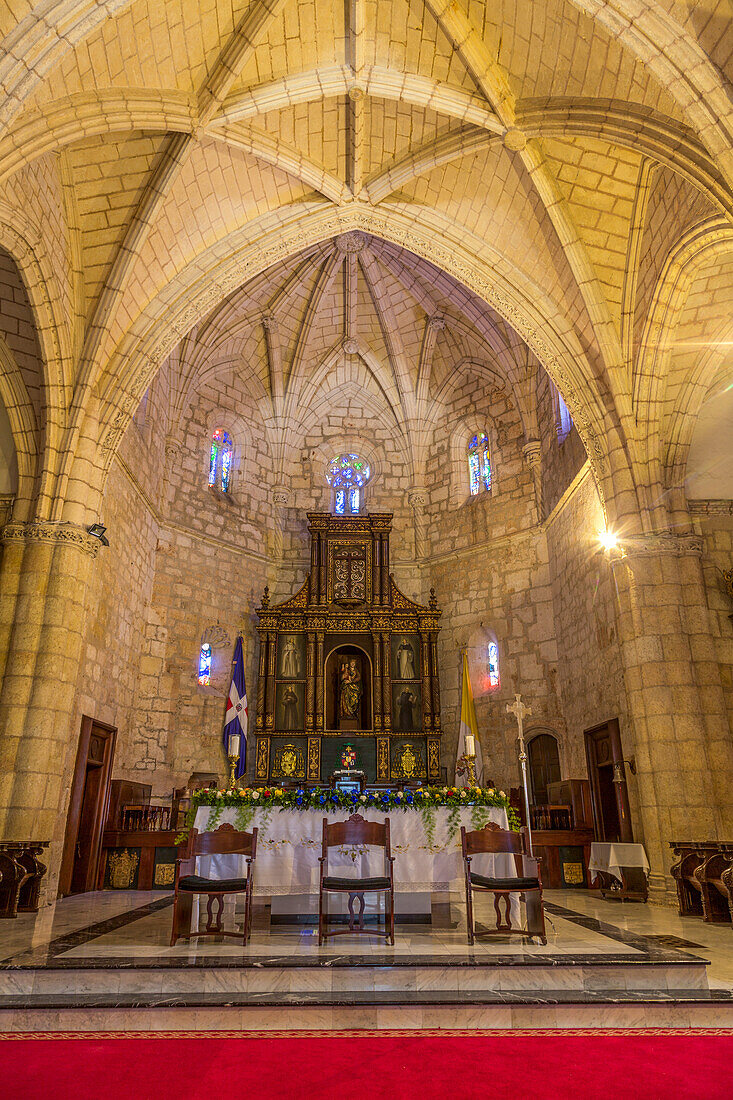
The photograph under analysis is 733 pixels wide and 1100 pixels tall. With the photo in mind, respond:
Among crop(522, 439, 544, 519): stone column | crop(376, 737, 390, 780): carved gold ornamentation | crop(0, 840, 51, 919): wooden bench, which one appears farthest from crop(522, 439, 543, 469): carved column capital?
crop(0, 840, 51, 919): wooden bench

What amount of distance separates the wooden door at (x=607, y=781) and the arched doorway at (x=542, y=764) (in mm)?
1739

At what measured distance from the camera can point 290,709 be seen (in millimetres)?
16203

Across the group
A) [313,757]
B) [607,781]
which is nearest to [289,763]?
[313,757]

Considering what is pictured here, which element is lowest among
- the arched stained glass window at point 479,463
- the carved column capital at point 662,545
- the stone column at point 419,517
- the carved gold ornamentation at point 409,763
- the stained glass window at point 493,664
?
the carved gold ornamentation at point 409,763

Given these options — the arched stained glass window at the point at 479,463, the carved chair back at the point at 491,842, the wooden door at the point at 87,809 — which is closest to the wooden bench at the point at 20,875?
the wooden door at the point at 87,809

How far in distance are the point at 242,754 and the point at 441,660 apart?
5067 mm

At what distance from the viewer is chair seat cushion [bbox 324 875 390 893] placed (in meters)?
6.31

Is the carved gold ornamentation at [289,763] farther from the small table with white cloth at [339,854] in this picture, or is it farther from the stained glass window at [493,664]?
the small table with white cloth at [339,854]

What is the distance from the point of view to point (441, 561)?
17953 millimetres

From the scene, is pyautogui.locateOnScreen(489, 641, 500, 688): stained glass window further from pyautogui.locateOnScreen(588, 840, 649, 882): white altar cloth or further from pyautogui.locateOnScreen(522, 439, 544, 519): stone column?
pyautogui.locateOnScreen(588, 840, 649, 882): white altar cloth

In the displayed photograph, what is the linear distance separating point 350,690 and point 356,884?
33.6 feet

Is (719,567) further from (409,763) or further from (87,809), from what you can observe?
(87,809)

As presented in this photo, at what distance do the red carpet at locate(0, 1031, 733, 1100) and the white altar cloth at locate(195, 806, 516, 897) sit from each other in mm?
2885

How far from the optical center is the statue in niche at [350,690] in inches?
647
